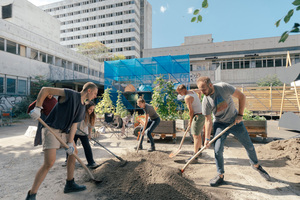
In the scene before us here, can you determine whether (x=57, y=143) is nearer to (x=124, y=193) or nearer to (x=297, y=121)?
(x=124, y=193)

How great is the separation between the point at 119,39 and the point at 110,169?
58.5 meters

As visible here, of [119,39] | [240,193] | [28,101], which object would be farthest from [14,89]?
[119,39]

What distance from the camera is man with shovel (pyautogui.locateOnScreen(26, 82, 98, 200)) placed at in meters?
2.37

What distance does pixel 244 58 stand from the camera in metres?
27.2

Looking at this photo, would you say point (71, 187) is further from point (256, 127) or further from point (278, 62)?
point (278, 62)

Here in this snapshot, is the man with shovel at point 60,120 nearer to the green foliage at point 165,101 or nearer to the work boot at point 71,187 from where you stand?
the work boot at point 71,187

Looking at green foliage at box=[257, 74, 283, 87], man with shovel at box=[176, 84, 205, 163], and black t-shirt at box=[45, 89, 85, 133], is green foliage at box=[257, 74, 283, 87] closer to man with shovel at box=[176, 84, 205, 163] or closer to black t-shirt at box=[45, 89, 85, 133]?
man with shovel at box=[176, 84, 205, 163]

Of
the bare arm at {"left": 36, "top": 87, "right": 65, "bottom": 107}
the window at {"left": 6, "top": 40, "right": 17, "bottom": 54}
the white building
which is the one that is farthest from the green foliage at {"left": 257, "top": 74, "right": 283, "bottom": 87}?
the window at {"left": 6, "top": 40, "right": 17, "bottom": 54}

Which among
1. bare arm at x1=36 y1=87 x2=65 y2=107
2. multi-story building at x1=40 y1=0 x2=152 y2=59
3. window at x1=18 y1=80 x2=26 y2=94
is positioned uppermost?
multi-story building at x1=40 y1=0 x2=152 y2=59

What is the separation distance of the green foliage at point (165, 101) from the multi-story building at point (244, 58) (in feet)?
61.9

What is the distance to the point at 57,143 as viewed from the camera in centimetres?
246

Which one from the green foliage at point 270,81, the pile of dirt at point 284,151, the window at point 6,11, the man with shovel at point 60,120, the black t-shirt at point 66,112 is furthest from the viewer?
the green foliage at point 270,81

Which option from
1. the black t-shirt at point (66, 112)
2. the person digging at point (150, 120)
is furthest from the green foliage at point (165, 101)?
the black t-shirt at point (66, 112)

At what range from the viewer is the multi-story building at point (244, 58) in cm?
2580
